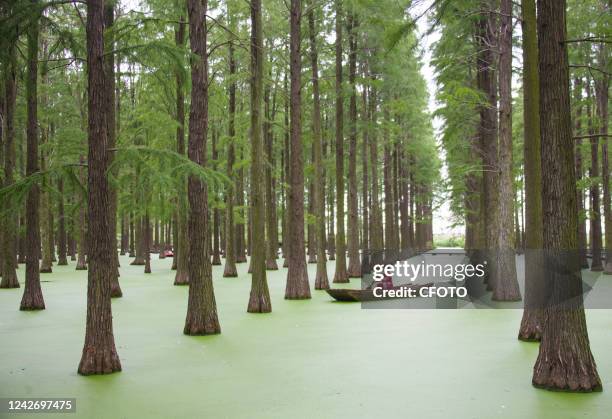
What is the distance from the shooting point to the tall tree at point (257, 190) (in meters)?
13.2

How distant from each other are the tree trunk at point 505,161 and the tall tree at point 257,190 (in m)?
5.59

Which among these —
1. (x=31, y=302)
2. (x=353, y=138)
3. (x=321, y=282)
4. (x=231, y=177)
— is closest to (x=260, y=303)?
(x=321, y=282)

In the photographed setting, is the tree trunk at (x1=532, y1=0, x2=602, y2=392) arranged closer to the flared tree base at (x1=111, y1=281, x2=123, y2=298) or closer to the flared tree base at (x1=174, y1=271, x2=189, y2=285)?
the flared tree base at (x1=111, y1=281, x2=123, y2=298)

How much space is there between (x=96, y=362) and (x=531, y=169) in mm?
6884

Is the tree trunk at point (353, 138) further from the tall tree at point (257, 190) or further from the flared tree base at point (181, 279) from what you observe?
the tall tree at point (257, 190)

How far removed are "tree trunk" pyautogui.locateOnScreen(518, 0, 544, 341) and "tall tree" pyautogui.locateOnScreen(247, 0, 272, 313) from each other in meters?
5.73

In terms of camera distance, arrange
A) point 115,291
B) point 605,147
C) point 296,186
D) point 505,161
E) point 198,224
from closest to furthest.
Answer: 1. point 198,224
2. point 505,161
3. point 296,186
4. point 115,291
5. point 605,147

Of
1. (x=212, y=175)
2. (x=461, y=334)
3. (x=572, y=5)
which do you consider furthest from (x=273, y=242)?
(x=212, y=175)

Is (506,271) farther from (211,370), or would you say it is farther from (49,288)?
(49,288)

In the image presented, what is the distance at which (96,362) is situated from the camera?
7.57 meters

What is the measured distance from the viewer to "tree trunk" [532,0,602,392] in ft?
21.5

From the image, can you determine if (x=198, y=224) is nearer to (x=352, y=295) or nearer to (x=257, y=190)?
(x=257, y=190)

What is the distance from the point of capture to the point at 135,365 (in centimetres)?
820

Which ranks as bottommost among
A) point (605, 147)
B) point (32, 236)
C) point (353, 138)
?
point (32, 236)
